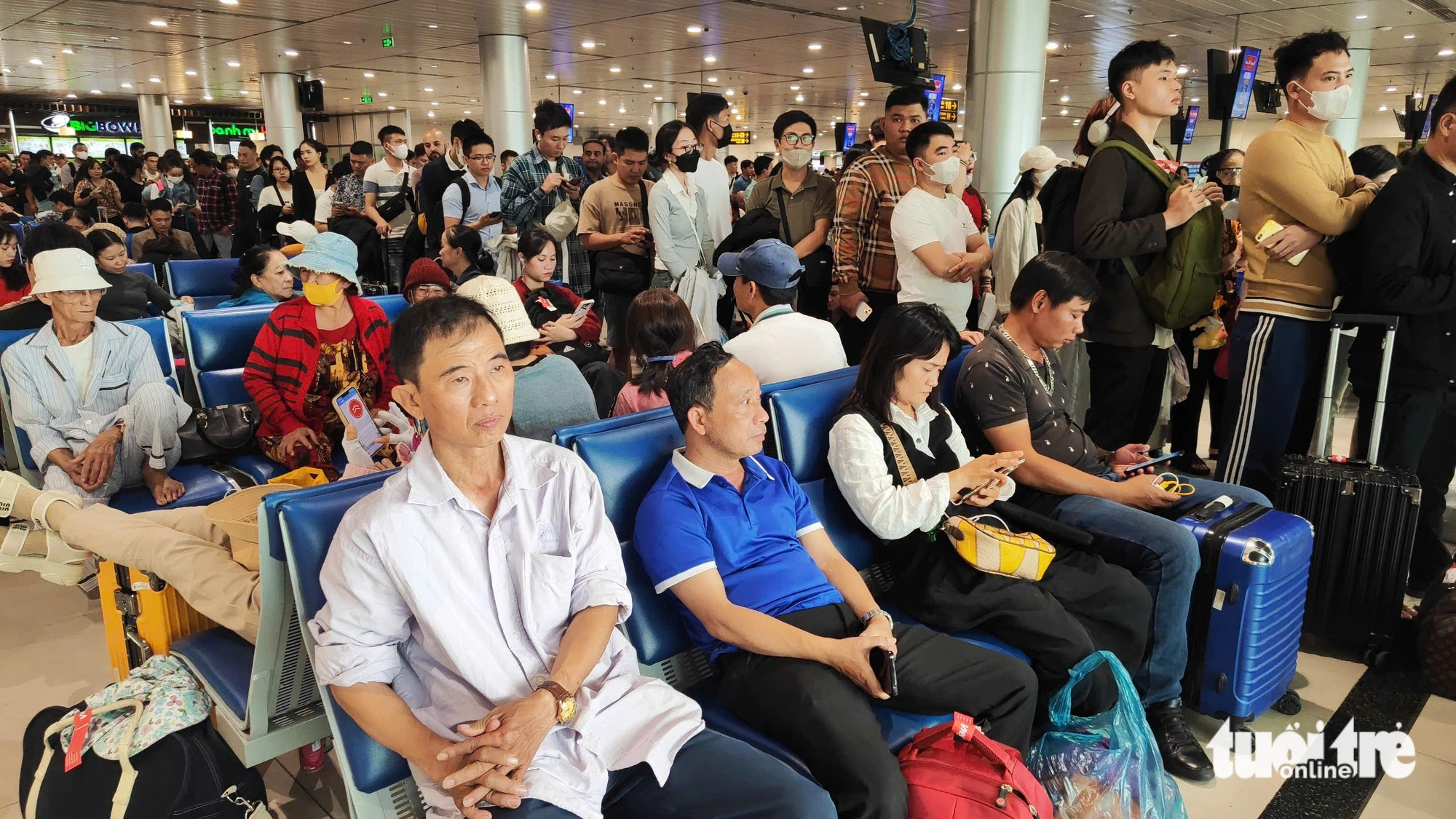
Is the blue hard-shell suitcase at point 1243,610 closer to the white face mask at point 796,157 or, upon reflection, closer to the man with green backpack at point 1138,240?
the man with green backpack at point 1138,240

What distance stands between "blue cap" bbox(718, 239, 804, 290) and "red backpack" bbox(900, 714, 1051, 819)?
1831 mm

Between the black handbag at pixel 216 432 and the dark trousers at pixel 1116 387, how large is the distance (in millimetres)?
3135

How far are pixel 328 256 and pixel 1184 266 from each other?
3.09 m

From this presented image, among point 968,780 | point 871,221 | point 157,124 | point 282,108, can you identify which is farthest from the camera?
point 157,124

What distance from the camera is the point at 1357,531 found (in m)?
2.98

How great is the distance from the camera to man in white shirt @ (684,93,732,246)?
205 inches

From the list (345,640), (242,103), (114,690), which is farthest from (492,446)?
(242,103)

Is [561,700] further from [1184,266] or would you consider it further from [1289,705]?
[1184,266]

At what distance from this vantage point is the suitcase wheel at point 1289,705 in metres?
2.79

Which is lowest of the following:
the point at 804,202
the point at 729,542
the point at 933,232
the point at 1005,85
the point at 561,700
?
the point at 561,700

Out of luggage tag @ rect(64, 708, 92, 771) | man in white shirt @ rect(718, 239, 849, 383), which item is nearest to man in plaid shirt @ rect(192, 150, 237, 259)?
man in white shirt @ rect(718, 239, 849, 383)

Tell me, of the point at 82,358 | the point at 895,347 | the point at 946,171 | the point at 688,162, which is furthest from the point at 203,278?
the point at 895,347

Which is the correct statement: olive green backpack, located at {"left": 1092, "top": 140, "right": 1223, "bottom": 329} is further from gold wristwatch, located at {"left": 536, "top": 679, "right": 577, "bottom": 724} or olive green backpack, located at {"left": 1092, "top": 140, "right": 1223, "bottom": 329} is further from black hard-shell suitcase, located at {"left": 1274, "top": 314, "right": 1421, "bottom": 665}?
gold wristwatch, located at {"left": 536, "top": 679, "right": 577, "bottom": 724}

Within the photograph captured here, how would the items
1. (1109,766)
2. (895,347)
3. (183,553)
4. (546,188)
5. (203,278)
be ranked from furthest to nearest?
(546,188) → (203,278) → (895,347) → (183,553) → (1109,766)
